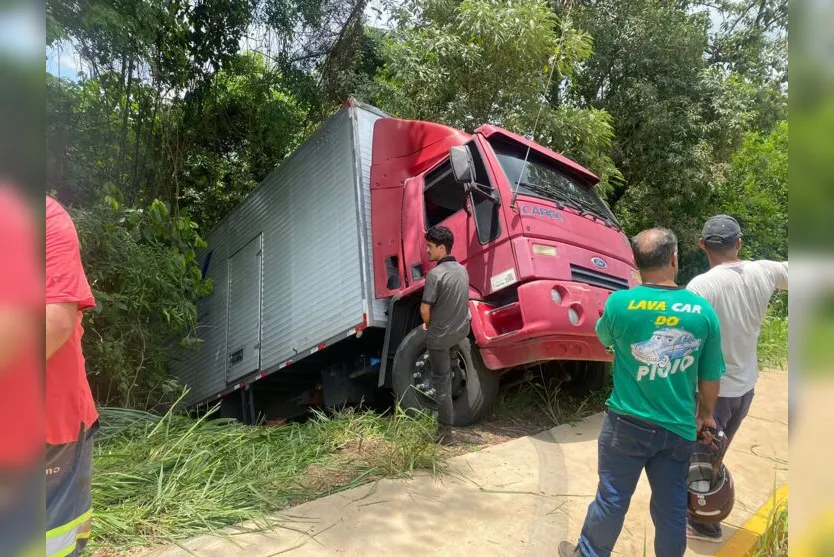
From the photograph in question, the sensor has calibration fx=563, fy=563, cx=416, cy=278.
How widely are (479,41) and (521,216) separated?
4699 millimetres

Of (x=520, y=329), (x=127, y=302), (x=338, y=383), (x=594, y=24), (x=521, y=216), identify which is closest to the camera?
(x=520, y=329)

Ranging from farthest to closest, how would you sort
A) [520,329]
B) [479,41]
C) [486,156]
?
[479,41] → [486,156] → [520,329]

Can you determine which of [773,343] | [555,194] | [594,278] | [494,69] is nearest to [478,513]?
[594,278]

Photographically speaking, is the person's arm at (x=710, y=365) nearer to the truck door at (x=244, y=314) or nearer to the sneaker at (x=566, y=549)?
the sneaker at (x=566, y=549)

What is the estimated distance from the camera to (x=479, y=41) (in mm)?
8117

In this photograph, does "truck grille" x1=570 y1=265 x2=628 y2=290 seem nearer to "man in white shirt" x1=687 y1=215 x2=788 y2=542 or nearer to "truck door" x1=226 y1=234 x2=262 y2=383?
"man in white shirt" x1=687 y1=215 x2=788 y2=542

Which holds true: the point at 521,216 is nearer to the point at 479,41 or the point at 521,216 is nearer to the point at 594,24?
the point at 479,41

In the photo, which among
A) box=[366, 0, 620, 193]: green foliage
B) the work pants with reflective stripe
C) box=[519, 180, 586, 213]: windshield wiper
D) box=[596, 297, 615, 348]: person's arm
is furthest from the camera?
box=[366, 0, 620, 193]: green foliage

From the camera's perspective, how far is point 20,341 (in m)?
0.74

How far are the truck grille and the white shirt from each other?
1.54 metres

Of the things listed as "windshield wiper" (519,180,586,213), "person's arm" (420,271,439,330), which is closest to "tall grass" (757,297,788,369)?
"windshield wiper" (519,180,586,213)

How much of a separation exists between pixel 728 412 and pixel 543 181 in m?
2.63

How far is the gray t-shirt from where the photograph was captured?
4.16 metres

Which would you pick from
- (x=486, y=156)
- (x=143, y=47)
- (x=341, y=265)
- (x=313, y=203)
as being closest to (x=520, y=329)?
(x=486, y=156)
